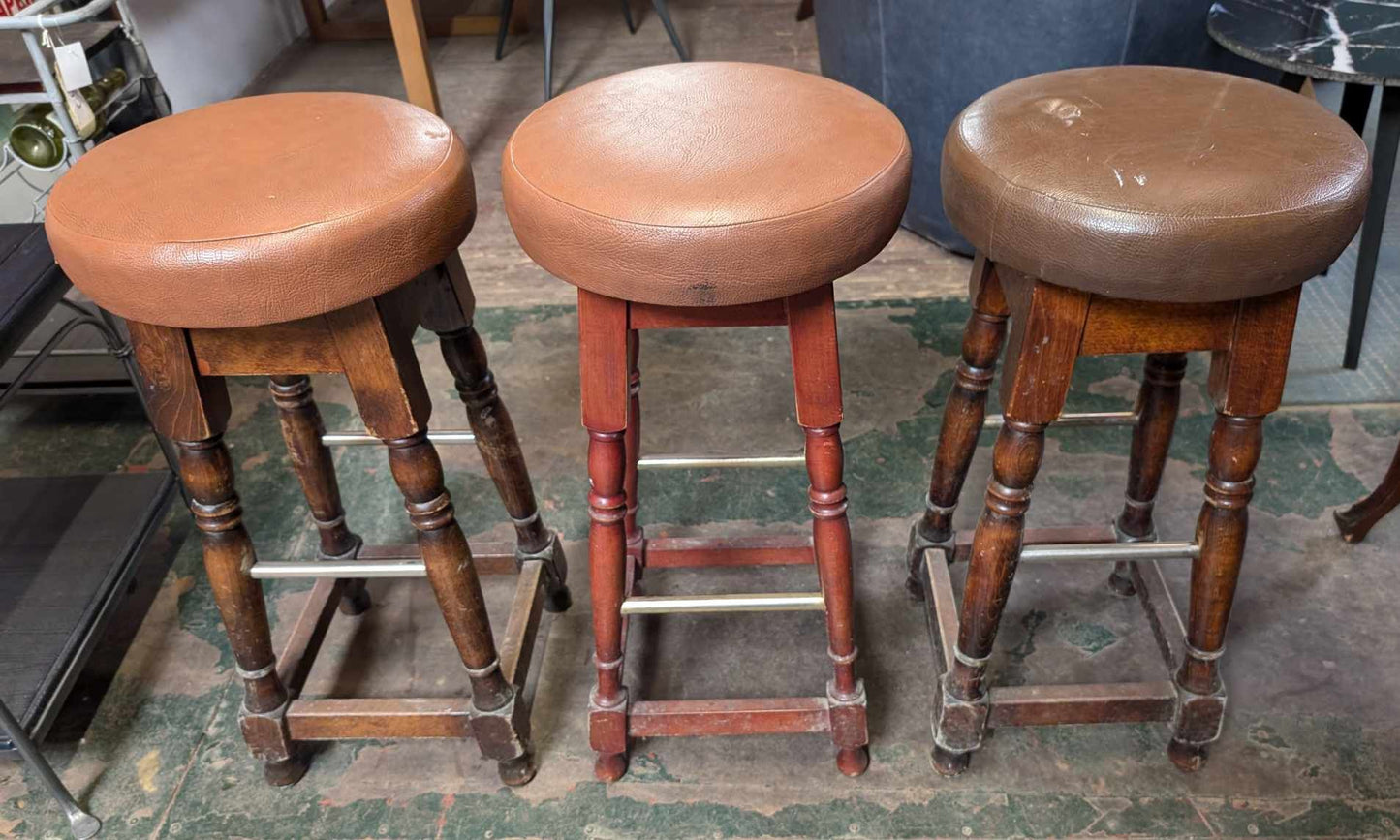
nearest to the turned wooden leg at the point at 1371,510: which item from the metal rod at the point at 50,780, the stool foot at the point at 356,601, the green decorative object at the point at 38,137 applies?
the stool foot at the point at 356,601

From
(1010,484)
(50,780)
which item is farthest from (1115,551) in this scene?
(50,780)

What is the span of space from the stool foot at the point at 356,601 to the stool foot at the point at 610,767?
53cm

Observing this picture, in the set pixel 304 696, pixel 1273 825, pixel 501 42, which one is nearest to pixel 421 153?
pixel 304 696

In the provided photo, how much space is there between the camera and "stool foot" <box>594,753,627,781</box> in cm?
141

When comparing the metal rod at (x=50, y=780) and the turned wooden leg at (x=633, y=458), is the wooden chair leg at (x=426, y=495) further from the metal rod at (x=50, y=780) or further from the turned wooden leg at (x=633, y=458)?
the metal rod at (x=50, y=780)

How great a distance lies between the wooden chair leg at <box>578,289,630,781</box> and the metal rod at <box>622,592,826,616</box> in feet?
0.12

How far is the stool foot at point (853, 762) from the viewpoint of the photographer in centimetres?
140

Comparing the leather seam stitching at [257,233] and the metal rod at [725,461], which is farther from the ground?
the leather seam stitching at [257,233]

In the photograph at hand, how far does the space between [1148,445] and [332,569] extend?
116 centimetres

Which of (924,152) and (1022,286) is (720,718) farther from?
(924,152)

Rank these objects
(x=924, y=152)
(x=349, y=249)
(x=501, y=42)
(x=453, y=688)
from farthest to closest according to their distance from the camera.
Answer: (x=501, y=42), (x=924, y=152), (x=453, y=688), (x=349, y=249)

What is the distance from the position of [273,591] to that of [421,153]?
3.24 feet

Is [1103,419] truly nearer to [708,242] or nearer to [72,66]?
[708,242]

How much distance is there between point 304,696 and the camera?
1.58 m
